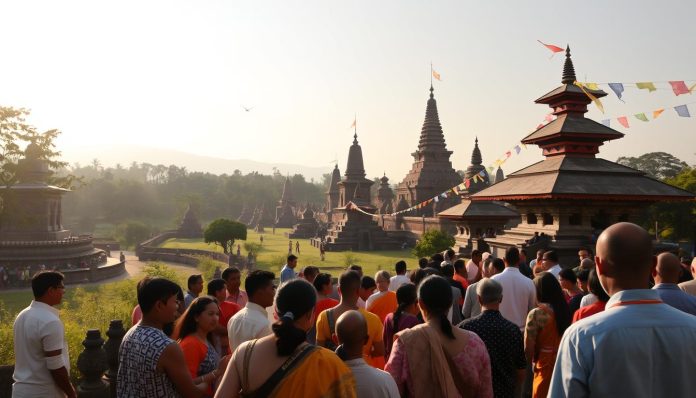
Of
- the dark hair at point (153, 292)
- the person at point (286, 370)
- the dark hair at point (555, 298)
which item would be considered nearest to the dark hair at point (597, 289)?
the dark hair at point (555, 298)

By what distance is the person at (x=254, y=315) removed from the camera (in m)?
4.50

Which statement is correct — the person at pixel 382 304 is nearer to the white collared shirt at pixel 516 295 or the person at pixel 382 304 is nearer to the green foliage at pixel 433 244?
the white collared shirt at pixel 516 295

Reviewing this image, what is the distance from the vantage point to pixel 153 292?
3732 millimetres

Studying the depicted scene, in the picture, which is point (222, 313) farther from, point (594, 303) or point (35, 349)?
point (594, 303)

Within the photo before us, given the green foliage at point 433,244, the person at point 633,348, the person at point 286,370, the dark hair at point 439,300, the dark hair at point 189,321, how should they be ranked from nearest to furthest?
1. the person at point 633,348
2. the person at point 286,370
3. the dark hair at point 439,300
4. the dark hair at point 189,321
5. the green foliage at point 433,244

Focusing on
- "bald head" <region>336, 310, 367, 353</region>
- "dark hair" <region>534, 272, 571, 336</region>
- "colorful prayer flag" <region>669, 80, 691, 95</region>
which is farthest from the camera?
"colorful prayer flag" <region>669, 80, 691, 95</region>

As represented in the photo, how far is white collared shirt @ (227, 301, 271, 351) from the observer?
4492 millimetres

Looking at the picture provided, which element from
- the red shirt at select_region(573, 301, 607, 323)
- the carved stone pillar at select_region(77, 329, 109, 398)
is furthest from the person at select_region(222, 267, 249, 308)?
the red shirt at select_region(573, 301, 607, 323)

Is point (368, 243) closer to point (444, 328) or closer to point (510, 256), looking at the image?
point (510, 256)

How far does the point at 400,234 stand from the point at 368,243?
13.0 ft

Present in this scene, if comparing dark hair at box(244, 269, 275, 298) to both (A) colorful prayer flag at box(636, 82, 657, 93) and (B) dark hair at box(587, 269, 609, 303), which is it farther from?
(A) colorful prayer flag at box(636, 82, 657, 93)

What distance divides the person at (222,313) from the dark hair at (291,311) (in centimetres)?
208

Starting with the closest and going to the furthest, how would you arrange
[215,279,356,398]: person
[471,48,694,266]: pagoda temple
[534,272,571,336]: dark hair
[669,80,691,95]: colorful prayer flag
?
[215,279,356,398]: person → [534,272,571,336]: dark hair → [669,80,691,95]: colorful prayer flag → [471,48,694,266]: pagoda temple

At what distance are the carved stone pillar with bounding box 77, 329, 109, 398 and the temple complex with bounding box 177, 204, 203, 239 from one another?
5270 cm
